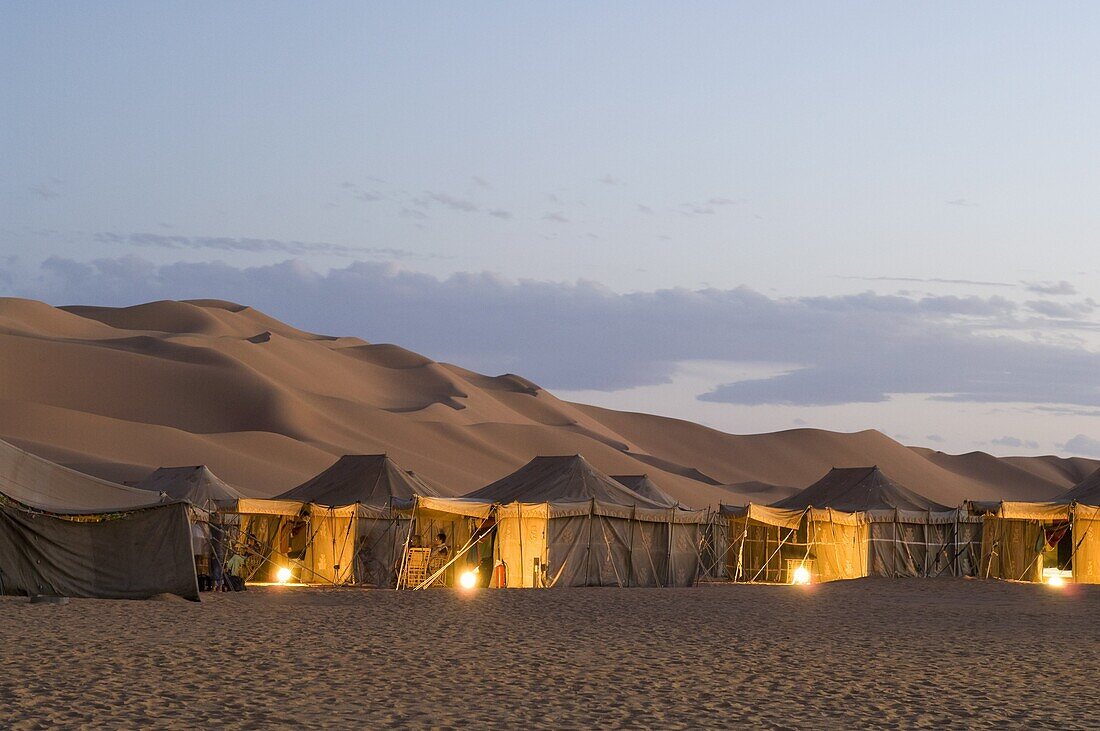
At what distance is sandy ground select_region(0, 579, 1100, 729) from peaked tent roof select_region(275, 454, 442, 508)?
1222cm

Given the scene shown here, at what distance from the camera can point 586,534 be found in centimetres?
3491

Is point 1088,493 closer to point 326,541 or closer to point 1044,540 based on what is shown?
point 1044,540

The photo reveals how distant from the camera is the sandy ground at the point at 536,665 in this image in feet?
39.6

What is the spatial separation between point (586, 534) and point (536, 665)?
1918 cm

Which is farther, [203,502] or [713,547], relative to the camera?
[713,547]

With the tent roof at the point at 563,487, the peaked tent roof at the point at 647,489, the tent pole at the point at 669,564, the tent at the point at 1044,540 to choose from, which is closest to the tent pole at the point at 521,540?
the tent roof at the point at 563,487

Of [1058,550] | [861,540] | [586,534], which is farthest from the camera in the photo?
[861,540]

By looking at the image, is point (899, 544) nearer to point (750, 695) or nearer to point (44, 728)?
point (750, 695)

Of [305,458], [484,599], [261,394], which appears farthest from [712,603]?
[261,394]

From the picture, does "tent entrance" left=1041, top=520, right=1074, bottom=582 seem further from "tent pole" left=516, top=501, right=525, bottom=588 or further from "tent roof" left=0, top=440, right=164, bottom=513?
"tent roof" left=0, top=440, right=164, bottom=513

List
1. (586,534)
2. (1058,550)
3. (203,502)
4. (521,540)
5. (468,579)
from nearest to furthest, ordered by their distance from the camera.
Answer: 1. (468,579)
2. (521,540)
3. (586,534)
4. (203,502)
5. (1058,550)

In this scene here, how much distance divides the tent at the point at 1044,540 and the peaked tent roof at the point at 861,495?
2590 mm

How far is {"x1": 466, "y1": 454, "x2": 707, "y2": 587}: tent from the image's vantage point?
33.9m

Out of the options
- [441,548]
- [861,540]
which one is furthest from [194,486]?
[861,540]
